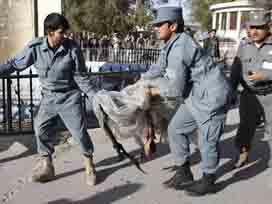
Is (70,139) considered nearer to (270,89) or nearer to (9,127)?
(9,127)

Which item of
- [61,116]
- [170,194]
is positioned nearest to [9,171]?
[61,116]

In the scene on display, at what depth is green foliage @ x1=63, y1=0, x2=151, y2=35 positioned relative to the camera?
31.0 metres

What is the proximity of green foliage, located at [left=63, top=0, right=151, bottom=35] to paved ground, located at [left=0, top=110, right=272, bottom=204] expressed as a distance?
2587 centimetres

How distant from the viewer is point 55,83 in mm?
4305

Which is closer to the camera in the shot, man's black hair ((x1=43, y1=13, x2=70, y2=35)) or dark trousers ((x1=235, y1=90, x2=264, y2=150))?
man's black hair ((x1=43, y1=13, x2=70, y2=35))

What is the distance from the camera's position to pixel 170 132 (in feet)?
14.3

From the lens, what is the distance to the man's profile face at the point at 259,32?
4.42 metres

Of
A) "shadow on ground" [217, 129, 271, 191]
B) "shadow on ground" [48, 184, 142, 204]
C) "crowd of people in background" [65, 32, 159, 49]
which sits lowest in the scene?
"shadow on ground" [48, 184, 142, 204]

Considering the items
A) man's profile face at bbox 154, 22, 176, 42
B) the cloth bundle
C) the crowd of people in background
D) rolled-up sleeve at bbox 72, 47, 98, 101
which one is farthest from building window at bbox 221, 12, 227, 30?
man's profile face at bbox 154, 22, 176, 42

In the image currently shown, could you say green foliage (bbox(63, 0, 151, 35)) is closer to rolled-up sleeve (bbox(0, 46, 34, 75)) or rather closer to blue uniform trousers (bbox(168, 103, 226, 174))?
rolled-up sleeve (bbox(0, 46, 34, 75))

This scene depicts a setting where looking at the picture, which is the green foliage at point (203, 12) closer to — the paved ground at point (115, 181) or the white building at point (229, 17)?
the white building at point (229, 17)

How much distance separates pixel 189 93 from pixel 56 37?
1.38 m

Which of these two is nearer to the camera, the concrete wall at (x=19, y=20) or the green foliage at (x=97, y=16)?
the concrete wall at (x=19, y=20)

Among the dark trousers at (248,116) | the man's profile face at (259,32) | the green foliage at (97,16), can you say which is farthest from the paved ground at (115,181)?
the green foliage at (97,16)
